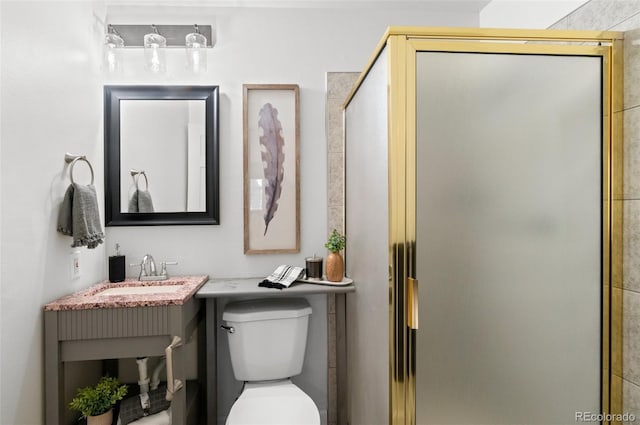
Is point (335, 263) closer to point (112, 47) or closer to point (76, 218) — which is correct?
point (76, 218)

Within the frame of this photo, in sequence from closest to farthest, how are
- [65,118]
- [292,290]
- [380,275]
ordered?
[380,275]
[65,118]
[292,290]

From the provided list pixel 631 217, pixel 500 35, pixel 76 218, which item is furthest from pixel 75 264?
pixel 631 217

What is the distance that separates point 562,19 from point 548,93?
637 mm

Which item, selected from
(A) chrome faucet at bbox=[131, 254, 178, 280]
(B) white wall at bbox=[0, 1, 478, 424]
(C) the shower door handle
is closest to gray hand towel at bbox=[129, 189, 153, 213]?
(B) white wall at bbox=[0, 1, 478, 424]

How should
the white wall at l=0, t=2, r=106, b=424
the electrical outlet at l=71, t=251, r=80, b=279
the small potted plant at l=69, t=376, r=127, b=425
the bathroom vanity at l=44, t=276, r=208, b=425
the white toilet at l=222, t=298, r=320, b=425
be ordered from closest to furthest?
1. the white wall at l=0, t=2, r=106, b=424
2. the bathroom vanity at l=44, t=276, r=208, b=425
3. the small potted plant at l=69, t=376, r=127, b=425
4. the electrical outlet at l=71, t=251, r=80, b=279
5. the white toilet at l=222, t=298, r=320, b=425

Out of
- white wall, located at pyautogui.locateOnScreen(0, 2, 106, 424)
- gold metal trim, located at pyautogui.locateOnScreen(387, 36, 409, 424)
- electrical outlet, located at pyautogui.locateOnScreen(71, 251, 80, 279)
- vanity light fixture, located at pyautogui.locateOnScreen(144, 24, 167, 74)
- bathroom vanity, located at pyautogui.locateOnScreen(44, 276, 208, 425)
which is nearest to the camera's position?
gold metal trim, located at pyautogui.locateOnScreen(387, 36, 409, 424)

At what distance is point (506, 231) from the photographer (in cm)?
111

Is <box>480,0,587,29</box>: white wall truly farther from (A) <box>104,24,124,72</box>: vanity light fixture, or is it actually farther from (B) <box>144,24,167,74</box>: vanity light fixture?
(A) <box>104,24,124,72</box>: vanity light fixture

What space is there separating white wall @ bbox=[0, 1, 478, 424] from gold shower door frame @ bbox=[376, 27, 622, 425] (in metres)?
1.03

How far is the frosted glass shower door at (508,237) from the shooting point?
1.08 metres

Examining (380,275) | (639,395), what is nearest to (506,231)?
(380,275)

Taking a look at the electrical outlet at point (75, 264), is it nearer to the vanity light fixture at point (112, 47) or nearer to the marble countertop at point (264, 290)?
the marble countertop at point (264, 290)

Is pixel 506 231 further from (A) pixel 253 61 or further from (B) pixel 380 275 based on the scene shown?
(A) pixel 253 61

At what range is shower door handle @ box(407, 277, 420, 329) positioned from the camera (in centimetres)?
108
